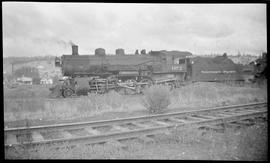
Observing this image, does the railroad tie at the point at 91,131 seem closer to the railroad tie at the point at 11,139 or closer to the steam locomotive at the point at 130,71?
the railroad tie at the point at 11,139

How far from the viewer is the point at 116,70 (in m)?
14.2

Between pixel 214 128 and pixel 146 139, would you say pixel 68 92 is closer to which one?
pixel 146 139

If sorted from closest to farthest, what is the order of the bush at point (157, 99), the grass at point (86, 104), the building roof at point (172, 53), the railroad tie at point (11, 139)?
1. the railroad tie at point (11, 139)
2. the grass at point (86, 104)
3. the bush at point (157, 99)
4. the building roof at point (172, 53)

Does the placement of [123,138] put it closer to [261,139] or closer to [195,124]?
[195,124]

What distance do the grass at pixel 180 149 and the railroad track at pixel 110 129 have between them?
0.74 ft

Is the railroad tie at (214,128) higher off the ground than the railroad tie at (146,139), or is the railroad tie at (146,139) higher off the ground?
the railroad tie at (214,128)

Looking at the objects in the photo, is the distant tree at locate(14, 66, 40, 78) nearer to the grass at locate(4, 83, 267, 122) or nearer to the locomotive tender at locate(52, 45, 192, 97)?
the grass at locate(4, 83, 267, 122)

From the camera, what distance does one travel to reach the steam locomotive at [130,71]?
12.8 m

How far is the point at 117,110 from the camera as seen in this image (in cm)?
841

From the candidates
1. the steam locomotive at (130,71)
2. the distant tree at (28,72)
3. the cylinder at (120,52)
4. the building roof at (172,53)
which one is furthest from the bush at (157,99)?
the building roof at (172,53)

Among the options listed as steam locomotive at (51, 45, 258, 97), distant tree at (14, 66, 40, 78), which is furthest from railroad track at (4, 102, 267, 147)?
steam locomotive at (51, 45, 258, 97)

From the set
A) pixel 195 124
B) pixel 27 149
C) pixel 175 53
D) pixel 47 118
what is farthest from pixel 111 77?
pixel 27 149

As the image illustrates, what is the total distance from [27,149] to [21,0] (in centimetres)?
294

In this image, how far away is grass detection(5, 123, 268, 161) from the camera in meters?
4.23
